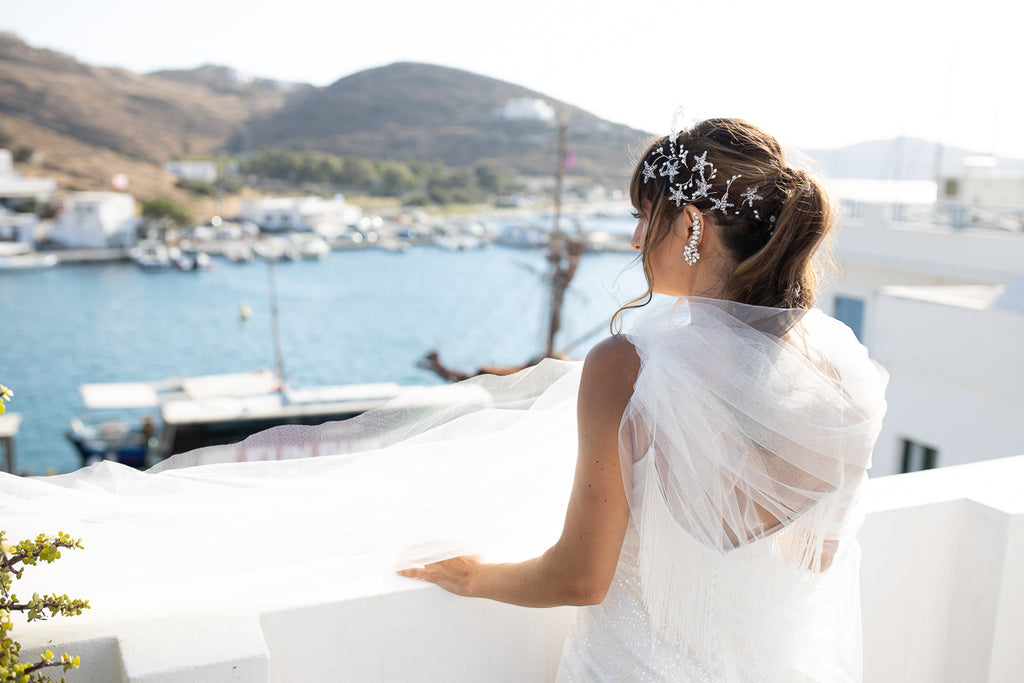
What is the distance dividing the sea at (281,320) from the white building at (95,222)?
6.10ft

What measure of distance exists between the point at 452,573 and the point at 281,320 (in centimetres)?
5211

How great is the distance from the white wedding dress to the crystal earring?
59 mm

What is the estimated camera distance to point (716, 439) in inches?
38.1

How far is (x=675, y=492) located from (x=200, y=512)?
24.0 inches

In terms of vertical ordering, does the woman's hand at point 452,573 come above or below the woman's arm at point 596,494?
below

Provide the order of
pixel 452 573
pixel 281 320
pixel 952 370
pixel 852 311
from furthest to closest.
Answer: pixel 281 320 → pixel 852 311 → pixel 952 370 → pixel 452 573

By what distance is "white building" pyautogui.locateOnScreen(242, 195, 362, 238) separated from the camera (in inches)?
2298

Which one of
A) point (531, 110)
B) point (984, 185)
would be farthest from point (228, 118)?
point (984, 185)

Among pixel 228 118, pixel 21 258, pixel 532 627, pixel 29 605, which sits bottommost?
pixel 21 258

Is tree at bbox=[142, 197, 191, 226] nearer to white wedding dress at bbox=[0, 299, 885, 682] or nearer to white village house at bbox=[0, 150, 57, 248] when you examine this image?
white village house at bbox=[0, 150, 57, 248]

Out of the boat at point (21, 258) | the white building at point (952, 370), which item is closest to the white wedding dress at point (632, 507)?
the white building at point (952, 370)

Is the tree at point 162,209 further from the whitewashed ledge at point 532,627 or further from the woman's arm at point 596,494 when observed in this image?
the woman's arm at point 596,494

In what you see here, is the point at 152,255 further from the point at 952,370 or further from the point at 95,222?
the point at 952,370

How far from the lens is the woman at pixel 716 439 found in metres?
0.95
